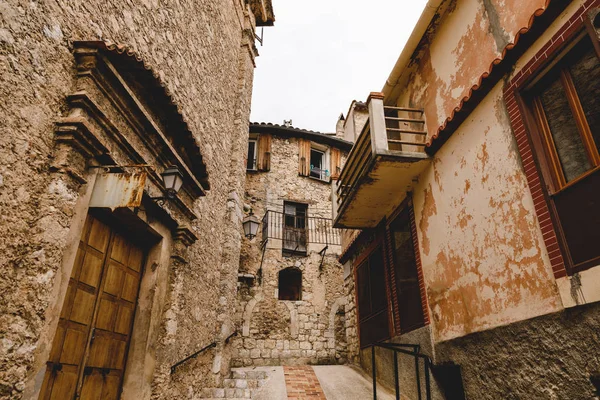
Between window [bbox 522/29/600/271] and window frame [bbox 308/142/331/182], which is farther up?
window frame [bbox 308/142/331/182]

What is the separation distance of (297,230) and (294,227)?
0.17m

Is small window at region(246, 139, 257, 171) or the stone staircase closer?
the stone staircase

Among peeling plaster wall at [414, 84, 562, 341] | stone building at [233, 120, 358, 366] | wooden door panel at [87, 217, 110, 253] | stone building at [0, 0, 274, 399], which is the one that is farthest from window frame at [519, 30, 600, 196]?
stone building at [233, 120, 358, 366]

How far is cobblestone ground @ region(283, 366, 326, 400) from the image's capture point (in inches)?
278

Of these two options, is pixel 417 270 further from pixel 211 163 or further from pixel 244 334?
pixel 244 334

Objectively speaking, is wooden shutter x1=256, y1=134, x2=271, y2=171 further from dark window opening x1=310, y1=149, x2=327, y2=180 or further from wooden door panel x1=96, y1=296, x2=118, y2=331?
wooden door panel x1=96, y1=296, x2=118, y2=331

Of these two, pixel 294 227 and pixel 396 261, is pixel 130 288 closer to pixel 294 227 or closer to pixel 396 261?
pixel 396 261

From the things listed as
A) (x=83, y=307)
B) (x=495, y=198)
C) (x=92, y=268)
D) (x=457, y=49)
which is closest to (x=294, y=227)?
(x=457, y=49)

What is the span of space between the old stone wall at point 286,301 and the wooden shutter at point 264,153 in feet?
0.85

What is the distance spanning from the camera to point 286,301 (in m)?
13.4

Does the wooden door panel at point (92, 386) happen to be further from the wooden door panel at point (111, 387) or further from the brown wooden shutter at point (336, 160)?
the brown wooden shutter at point (336, 160)

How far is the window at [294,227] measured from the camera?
14531 millimetres

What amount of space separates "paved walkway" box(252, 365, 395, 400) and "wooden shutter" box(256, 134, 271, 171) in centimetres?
819

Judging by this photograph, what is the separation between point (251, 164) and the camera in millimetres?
15891
